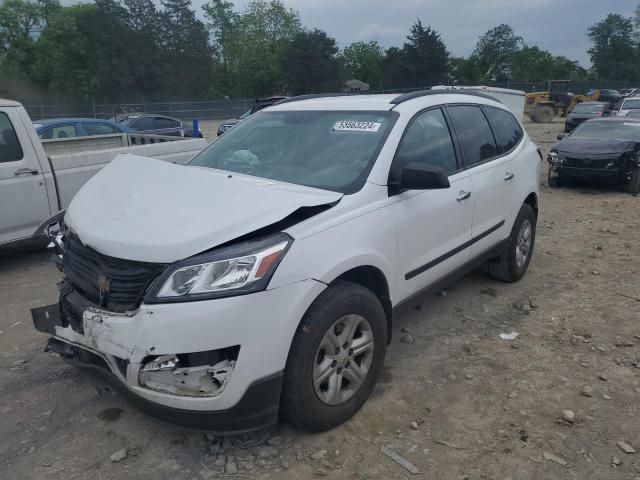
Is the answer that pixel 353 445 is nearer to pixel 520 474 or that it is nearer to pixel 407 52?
pixel 520 474

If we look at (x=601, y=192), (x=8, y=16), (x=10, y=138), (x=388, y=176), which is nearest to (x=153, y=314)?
(x=388, y=176)

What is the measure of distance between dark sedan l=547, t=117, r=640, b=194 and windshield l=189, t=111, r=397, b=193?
8166 millimetres

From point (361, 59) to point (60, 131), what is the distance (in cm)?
7898

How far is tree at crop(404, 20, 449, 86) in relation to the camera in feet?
185

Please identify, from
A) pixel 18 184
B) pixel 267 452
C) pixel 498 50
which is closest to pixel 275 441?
pixel 267 452

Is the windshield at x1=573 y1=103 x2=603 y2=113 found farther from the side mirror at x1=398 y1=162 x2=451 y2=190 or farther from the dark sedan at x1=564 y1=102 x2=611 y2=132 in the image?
the side mirror at x1=398 y1=162 x2=451 y2=190

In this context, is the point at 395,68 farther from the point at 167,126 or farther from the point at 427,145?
the point at 427,145

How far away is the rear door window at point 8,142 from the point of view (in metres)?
5.73

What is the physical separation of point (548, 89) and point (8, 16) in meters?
61.9

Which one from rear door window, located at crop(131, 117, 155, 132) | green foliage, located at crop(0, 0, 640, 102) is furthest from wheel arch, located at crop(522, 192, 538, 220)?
green foliage, located at crop(0, 0, 640, 102)

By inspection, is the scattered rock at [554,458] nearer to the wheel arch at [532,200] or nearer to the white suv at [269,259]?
the white suv at [269,259]

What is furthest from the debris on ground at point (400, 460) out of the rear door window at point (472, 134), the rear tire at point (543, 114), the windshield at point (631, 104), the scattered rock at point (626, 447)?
the rear tire at point (543, 114)

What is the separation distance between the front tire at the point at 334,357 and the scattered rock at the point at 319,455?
12cm

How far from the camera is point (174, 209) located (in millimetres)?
2707
